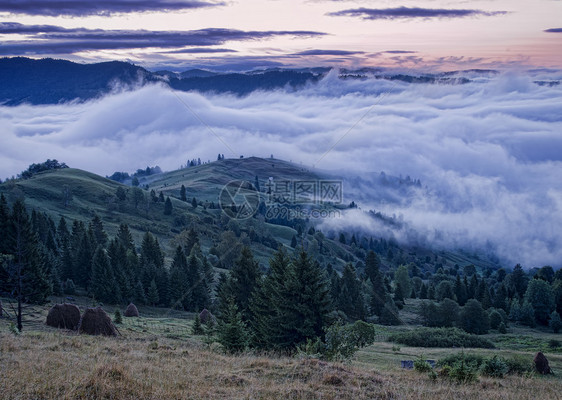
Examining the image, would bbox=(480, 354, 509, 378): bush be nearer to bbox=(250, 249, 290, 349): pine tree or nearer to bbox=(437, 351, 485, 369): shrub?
bbox=(437, 351, 485, 369): shrub

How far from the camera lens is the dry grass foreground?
14.4m

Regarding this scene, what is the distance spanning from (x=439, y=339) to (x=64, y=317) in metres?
48.7

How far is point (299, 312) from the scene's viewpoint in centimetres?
3497

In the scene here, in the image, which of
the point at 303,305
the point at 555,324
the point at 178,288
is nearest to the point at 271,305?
the point at 303,305

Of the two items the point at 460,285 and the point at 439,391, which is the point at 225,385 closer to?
the point at 439,391

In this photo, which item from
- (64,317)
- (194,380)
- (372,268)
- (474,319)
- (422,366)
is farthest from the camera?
(372,268)

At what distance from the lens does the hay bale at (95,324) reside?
1389 inches

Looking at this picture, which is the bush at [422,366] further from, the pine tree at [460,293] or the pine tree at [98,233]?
the pine tree at [98,233]

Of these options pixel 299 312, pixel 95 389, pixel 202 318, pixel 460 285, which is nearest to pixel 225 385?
pixel 95 389

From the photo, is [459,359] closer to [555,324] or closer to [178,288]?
[178,288]

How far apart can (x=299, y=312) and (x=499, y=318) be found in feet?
245

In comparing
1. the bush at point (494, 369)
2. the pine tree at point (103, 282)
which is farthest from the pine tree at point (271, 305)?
the pine tree at point (103, 282)

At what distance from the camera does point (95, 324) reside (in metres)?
35.4

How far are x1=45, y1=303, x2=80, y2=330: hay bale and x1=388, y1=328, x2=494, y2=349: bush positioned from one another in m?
44.0
